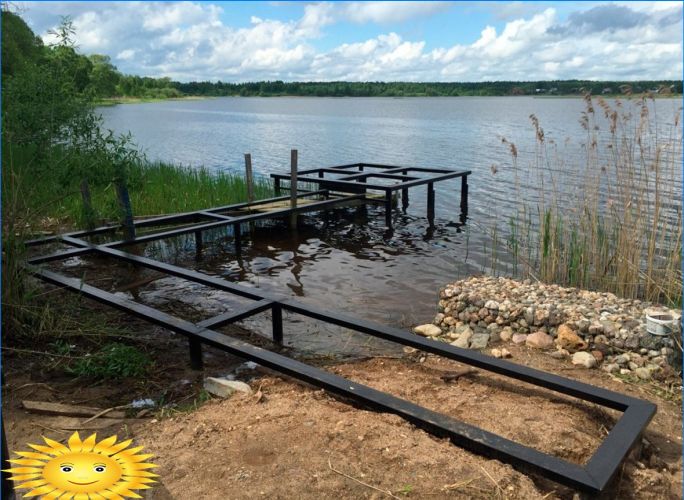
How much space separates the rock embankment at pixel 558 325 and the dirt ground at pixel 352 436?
439 millimetres

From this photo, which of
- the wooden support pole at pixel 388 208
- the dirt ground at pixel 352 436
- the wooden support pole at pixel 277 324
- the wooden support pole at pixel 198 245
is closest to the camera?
the dirt ground at pixel 352 436

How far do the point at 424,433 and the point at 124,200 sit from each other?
615 cm

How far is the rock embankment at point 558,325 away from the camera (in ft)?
16.7

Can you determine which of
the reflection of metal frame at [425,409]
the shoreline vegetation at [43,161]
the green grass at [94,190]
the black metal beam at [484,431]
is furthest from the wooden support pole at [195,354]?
the green grass at [94,190]

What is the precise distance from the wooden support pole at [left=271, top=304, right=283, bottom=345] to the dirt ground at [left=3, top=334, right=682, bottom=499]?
0.83 metres

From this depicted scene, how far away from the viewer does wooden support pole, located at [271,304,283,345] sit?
5559 mm

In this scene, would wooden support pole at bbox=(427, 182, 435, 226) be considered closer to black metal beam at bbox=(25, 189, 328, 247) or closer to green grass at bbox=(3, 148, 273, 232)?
black metal beam at bbox=(25, 189, 328, 247)

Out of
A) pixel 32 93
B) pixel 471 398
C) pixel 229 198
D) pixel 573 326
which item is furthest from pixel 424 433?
pixel 229 198

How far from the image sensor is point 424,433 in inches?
132

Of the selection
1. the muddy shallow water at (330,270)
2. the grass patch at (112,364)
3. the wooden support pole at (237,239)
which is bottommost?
the muddy shallow water at (330,270)

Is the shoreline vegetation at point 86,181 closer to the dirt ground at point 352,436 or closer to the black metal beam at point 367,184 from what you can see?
the dirt ground at point 352,436

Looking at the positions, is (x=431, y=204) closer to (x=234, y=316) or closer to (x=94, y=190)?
(x=94, y=190)

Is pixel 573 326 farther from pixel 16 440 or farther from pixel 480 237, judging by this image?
pixel 480 237

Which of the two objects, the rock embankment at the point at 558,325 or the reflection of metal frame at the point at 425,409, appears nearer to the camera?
the reflection of metal frame at the point at 425,409
